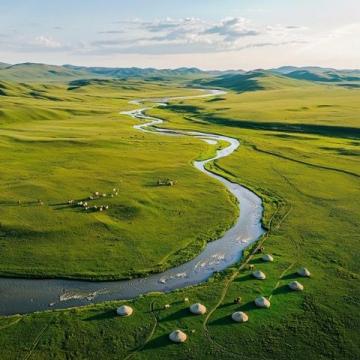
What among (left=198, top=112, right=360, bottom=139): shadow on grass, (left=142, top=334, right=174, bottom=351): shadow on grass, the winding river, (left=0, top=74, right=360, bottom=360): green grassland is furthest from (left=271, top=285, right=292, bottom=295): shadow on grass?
(left=198, top=112, right=360, bottom=139): shadow on grass

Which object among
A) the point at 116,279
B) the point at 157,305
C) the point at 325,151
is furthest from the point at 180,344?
the point at 325,151

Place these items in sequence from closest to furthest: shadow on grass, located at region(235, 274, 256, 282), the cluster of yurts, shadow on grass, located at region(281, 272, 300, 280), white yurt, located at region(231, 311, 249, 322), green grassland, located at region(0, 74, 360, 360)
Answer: green grassland, located at region(0, 74, 360, 360) < the cluster of yurts < white yurt, located at region(231, 311, 249, 322) < shadow on grass, located at region(235, 274, 256, 282) < shadow on grass, located at region(281, 272, 300, 280)

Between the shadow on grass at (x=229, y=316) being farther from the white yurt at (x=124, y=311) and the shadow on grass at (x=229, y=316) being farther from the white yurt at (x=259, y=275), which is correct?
the white yurt at (x=124, y=311)

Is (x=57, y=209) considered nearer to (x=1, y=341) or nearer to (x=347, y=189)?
(x=1, y=341)

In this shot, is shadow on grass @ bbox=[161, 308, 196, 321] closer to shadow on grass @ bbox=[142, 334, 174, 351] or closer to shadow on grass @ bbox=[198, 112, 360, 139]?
shadow on grass @ bbox=[142, 334, 174, 351]

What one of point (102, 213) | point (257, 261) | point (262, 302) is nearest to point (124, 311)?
point (262, 302)

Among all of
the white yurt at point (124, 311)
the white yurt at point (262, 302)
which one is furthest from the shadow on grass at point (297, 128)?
the white yurt at point (124, 311)
